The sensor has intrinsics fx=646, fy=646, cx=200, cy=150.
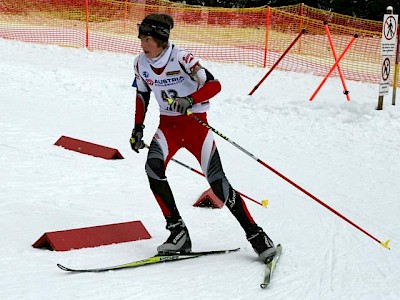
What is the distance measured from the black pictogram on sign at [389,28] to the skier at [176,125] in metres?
7.28

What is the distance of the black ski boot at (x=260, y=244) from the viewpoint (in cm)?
449

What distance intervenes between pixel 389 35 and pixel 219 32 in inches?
345

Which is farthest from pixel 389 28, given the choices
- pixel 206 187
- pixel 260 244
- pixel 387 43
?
pixel 260 244

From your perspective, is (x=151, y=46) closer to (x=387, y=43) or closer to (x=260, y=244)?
(x=260, y=244)

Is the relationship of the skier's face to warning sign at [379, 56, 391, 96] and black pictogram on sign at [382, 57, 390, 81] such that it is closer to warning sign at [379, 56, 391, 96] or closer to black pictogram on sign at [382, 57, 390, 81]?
warning sign at [379, 56, 391, 96]

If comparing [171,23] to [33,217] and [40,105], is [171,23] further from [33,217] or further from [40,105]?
[40,105]

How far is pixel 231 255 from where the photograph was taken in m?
4.70

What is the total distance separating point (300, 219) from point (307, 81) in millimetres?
9122

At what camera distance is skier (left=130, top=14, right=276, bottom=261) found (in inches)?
169

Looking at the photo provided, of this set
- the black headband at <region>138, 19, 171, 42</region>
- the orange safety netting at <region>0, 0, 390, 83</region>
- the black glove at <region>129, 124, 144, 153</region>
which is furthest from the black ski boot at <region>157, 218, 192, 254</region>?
the orange safety netting at <region>0, 0, 390, 83</region>

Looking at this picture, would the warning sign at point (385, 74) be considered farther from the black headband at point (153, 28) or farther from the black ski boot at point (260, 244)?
the black headband at point (153, 28)

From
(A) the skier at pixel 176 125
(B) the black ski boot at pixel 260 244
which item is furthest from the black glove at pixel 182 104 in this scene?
(B) the black ski boot at pixel 260 244

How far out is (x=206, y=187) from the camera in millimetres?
6758

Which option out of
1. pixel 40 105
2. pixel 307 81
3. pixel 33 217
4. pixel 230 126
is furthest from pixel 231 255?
pixel 307 81
